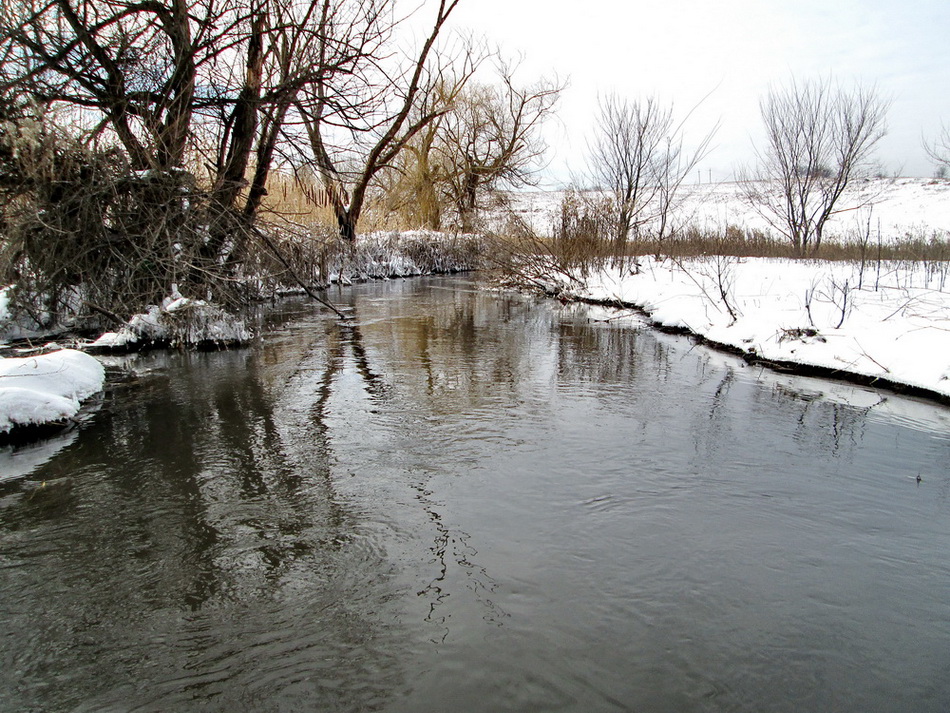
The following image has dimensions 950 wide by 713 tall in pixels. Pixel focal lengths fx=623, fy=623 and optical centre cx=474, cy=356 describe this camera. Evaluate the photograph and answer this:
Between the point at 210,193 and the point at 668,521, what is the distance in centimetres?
733

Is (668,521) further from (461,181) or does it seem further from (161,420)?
(461,181)

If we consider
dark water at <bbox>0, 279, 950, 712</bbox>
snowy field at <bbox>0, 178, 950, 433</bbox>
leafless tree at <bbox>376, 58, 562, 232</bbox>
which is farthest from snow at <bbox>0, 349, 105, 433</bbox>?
leafless tree at <bbox>376, 58, 562, 232</bbox>

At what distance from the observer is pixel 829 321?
27.2ft

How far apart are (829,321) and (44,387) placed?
900cm

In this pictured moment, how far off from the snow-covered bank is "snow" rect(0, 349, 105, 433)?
7710 mm

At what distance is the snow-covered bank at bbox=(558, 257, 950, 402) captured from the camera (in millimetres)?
6797

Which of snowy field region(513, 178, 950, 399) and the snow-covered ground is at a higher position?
the snow-covered ground

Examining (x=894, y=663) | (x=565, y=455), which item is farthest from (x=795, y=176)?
(x=894, y=663)

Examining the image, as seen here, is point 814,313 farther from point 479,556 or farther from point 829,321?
point 479,556

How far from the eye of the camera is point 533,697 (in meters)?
2.28

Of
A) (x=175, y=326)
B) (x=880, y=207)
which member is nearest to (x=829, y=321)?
(x=175, y=326)

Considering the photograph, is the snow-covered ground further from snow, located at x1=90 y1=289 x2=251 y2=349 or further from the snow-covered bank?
snow, located at x1=90 y1=289 x2=251 y2=349

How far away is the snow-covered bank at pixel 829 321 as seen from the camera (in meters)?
6.80

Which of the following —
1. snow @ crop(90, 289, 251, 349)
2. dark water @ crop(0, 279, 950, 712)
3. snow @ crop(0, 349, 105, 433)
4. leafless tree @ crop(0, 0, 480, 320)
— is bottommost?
dark water @ crop(0, 279, 950, 712)
